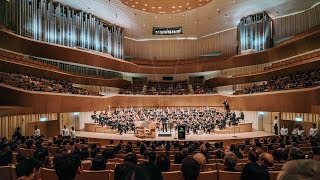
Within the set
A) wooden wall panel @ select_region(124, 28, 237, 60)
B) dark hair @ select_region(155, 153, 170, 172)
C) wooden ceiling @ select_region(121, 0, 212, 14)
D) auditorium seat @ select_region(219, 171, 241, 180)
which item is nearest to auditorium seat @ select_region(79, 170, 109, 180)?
dark hair @ select_region(155, 153, 170, 172)

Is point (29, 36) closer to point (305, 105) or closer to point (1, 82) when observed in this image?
point (1, 82)

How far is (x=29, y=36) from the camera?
59.9 ft

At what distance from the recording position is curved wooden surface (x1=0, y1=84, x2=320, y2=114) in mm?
12891

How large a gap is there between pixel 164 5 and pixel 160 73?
10.0 meters

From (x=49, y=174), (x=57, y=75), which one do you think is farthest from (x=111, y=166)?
(x=57, y=75)

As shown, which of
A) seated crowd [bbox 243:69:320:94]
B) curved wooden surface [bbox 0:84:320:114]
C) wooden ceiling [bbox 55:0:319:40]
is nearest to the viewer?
curved wooden surface [bbox 0:84:320:114]

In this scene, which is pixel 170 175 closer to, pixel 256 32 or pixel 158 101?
pixel 158 101

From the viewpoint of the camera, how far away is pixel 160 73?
2839cm

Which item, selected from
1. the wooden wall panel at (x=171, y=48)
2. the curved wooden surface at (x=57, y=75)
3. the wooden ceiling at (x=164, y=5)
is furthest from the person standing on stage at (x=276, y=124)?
the curved wooden surface at (x=57, y=75)

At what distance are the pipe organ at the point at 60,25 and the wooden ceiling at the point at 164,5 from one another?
5.47 m

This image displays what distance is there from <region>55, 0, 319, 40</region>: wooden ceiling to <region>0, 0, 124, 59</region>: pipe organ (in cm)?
85

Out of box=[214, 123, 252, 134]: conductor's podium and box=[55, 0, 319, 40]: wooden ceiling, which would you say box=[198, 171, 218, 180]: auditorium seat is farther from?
box=[55, 0, 319, 40]: wooden ceiling

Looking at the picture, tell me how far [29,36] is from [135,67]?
10.8 m

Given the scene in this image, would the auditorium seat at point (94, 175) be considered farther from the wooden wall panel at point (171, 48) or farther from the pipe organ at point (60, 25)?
the wooden wall panel at point (171, 48)
